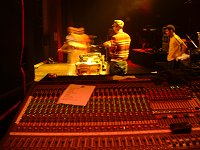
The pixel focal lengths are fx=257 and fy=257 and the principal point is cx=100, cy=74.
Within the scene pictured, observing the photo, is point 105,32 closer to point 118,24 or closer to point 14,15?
point 118,24

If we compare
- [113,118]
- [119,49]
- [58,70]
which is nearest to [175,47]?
[119,49]

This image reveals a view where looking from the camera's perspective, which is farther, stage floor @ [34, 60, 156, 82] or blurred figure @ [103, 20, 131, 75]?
stage floor @ [34, 60, 156, 82]

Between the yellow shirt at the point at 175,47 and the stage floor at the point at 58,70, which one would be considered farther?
the stage floor at the point at 58,70

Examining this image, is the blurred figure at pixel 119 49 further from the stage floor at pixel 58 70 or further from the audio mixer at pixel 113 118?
the audio mixer at pixel 113 118

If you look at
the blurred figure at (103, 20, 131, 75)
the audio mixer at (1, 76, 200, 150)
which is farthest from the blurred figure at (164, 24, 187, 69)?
the audio mixer at (1, 76, 200, 150)

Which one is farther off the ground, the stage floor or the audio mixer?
the audio mixer

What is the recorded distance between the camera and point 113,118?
1293mm

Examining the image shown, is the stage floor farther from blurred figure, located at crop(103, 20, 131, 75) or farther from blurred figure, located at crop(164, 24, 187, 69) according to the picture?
blurred figure, located at crop(103, 20, 131, 75)

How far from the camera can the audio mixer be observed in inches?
45.3

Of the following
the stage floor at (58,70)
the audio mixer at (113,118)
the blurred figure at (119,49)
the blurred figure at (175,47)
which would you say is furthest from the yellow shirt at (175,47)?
the audio mixer at (113,118)

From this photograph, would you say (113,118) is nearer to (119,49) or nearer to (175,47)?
(119,49)

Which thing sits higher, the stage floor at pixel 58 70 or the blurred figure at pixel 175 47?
the blurred figure at pixel 175 47

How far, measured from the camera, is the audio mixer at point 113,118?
3.78 ft

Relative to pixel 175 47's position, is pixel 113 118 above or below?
Answer: above
